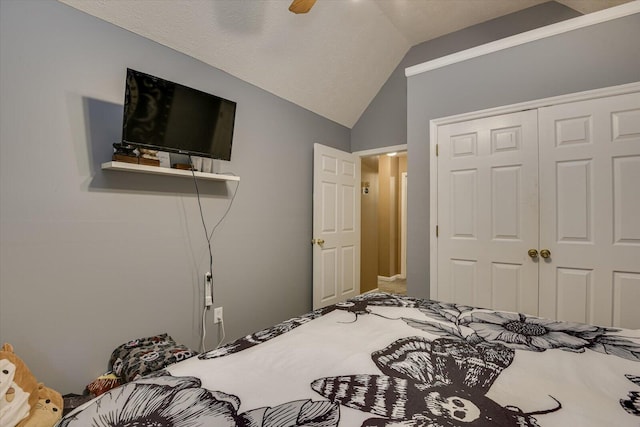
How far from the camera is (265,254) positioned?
121 inches

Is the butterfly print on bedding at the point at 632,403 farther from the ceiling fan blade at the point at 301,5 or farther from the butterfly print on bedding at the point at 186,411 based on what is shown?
the ceiling fan blade at the point at 301,5

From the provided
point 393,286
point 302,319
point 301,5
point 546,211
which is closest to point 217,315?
point 302,319

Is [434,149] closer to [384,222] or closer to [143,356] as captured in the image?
[143,356]

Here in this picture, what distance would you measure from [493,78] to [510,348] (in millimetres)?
2390

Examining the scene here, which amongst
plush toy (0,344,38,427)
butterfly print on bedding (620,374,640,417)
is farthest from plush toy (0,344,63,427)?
butterfly print on bedding (620,374,640,417)

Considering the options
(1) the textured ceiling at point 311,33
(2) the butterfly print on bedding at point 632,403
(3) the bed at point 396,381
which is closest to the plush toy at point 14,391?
(3) the bed at point 396,381

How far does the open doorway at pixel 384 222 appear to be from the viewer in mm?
4949

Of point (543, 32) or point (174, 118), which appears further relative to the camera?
point (543, 32)

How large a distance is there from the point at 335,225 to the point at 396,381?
2938 mm

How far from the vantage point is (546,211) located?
2.40 meters

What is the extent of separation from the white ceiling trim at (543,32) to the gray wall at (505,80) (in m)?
0.03

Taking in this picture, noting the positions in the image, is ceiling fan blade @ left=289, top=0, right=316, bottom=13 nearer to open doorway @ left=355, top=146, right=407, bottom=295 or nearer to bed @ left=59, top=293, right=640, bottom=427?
bed @ left=59, top=293, right=640, bottom=427

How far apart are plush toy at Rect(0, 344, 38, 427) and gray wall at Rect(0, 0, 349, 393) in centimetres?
32

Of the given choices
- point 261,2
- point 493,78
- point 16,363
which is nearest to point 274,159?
point 261,2
